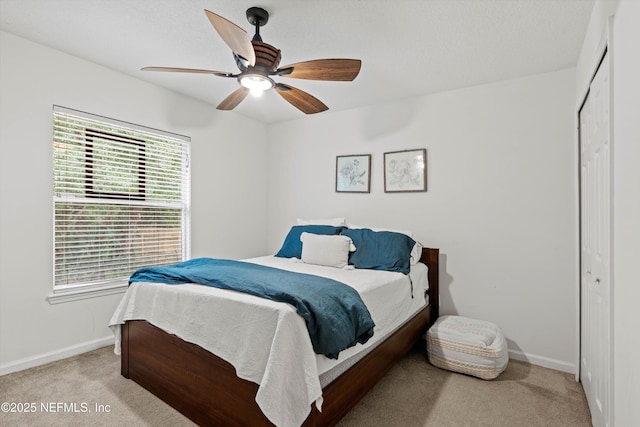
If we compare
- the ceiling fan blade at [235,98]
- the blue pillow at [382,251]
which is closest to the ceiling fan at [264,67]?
the ceiling fan blade at [235,98]

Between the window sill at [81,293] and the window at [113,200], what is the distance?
0.01 meters

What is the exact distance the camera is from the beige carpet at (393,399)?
1.95 metres

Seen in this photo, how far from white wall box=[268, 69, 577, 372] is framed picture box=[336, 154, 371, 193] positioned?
73 millimetres

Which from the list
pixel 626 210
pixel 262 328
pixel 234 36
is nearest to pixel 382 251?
pixel 262 328

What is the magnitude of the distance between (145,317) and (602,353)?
2688mm

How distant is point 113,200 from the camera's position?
3074 millimetres

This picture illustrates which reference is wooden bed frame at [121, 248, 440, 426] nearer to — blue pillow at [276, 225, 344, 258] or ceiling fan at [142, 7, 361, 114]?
blue pillow at [276, 225, 344, 258]

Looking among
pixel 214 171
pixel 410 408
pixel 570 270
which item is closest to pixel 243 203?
pixel 214 171

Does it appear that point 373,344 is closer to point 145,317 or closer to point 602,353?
point 602,353

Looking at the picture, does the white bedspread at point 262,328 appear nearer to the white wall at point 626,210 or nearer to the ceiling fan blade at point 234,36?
the white wall at point 626,210

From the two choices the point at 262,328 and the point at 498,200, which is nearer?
the point at 262,328

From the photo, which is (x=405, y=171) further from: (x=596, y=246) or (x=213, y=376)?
(x=213, y=376)

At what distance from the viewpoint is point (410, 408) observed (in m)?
2.10

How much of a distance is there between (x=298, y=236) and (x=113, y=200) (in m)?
1.77
